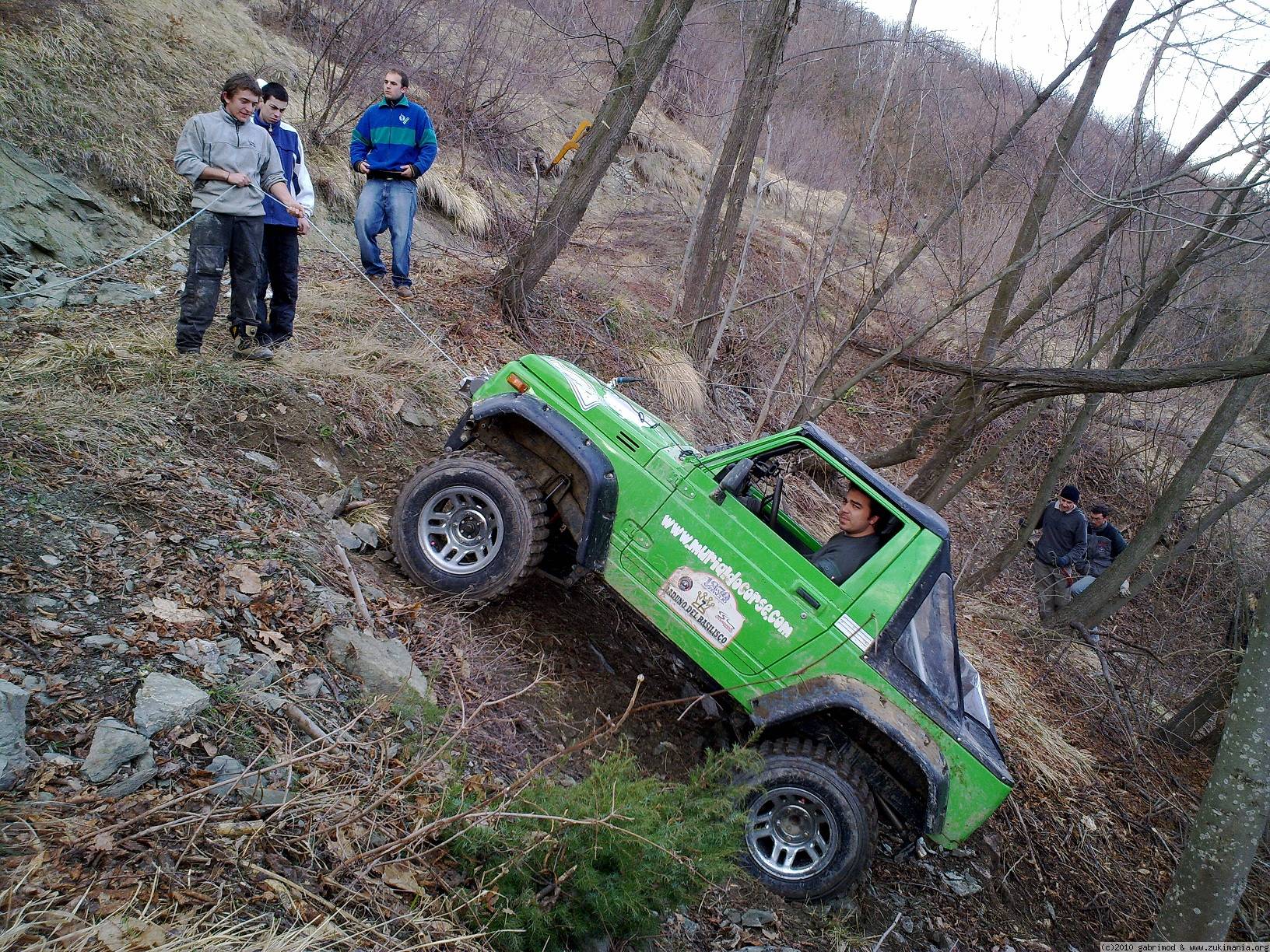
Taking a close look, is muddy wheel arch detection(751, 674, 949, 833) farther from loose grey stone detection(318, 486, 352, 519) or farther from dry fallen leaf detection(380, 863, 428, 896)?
loose grey stone detection(318, 486, 352, 519)

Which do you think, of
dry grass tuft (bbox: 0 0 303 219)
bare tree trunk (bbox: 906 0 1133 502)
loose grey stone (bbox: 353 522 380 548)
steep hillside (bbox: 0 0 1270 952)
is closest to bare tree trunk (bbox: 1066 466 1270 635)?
steep hillside (bbox: 0 0 1270 952)

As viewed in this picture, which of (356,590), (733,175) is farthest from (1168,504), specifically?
(356,590)

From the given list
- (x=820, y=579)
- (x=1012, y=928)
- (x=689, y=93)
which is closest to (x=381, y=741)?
(x=820, y=579)

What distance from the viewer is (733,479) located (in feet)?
14.1

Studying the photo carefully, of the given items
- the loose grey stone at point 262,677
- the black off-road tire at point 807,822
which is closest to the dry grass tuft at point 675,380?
the black off-road tire at point 807,822

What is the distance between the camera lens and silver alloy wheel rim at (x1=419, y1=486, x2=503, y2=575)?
468cm

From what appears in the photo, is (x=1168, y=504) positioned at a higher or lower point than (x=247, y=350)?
higher

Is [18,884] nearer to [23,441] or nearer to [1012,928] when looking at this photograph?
[23,441]

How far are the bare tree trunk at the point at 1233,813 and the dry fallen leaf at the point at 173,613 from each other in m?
5.36

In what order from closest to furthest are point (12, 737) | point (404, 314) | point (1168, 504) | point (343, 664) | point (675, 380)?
point (12, 737), point (343, 664), point (404, 314), point (1168, 504), point (675, 380)

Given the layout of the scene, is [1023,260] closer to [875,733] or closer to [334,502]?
[875,733]

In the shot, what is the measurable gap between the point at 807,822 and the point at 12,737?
3.48 m

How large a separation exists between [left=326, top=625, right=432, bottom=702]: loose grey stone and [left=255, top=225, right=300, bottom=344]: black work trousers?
304cm

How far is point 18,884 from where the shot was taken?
2.06 meters
